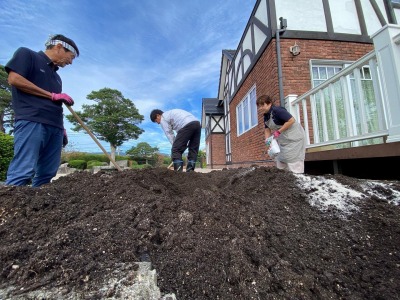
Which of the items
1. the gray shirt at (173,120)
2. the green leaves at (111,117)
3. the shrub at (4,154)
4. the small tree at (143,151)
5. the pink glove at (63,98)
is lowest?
the shrub at (4,154)

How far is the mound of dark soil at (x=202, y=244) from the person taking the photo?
0.82 metres

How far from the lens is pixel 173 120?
420cm

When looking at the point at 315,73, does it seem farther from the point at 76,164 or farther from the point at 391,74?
the point at 76,164

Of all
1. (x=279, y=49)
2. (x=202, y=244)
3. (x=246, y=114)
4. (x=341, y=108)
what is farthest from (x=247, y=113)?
(x=202, y=244)

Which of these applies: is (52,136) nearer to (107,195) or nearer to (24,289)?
(107,195)

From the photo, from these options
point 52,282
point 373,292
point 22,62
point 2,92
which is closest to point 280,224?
point 373,292

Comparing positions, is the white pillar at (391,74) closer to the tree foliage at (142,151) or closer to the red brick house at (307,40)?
the red brick house at (307,40)

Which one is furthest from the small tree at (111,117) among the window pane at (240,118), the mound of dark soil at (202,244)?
the mound of dark soil at (202,244)

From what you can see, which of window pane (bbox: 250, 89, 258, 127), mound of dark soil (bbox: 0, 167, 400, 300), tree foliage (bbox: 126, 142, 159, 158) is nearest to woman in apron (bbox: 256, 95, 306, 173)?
mound of dark soil (bbox: 0, 167, 400, 300)

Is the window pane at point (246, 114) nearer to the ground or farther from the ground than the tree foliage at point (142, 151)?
nearer to the ground

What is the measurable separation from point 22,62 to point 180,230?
7.08 feet

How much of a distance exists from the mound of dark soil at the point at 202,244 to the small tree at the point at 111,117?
2349cm

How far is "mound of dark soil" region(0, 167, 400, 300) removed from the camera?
82 centimetres

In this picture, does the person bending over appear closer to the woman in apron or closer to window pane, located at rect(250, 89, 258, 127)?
the woman in apron
